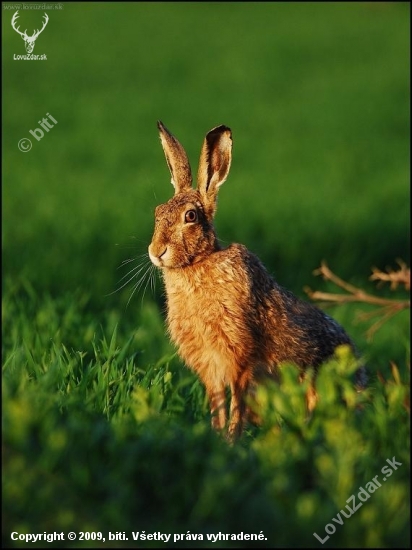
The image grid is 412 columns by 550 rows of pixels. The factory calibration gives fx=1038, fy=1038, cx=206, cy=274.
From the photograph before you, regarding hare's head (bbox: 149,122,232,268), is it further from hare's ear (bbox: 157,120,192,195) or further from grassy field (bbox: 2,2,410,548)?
grassy field (bbox: 2,2,410,548)

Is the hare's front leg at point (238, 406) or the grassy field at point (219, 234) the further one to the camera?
the hare's front leg at point (238, 406)

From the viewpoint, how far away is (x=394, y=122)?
18.9m

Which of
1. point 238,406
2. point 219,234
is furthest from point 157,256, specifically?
point 219,234

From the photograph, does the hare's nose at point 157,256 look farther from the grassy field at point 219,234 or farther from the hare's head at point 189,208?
the grassy field at point 219,234

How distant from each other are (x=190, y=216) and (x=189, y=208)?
0.15 ft

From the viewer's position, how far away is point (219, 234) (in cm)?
1129

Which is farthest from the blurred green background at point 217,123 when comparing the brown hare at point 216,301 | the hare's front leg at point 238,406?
the hare's front leg at point 238,406

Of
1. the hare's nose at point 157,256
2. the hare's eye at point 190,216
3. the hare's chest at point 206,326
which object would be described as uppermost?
the hare's eye at point 190,216

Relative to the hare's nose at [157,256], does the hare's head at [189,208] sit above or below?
above

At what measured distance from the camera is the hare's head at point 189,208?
5422 millimetres

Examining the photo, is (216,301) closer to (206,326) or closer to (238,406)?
(206,326)

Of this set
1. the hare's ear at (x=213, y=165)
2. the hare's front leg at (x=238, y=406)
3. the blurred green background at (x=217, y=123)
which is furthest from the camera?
the blurred green background at (x=217, y=123)

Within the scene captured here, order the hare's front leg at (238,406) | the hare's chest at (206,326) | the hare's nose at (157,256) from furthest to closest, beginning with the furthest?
1. the hare's chest at (206,326)
2. the hare's nose at (157,256)
3. the hare's front leg at (238,406)

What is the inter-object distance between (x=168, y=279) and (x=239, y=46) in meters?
19.6
